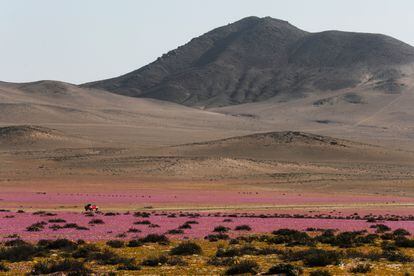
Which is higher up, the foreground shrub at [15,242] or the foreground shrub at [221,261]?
the foreground shrub at [221,261]

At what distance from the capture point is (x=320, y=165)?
101 metres

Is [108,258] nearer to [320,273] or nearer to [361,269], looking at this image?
[320,273]

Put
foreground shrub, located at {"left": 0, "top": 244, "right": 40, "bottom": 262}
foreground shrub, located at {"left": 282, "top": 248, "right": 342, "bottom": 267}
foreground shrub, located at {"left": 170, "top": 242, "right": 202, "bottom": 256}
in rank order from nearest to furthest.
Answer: foreground shrub, located at {"left": 282, "top": 248, "right": 342, "bottom": 267}, foreground shrub, located at {"left": 0, "top": 244, "right": 40, "bottom": 262}, foreground shrub, located at {"left": 170, "top": 242, "right": 202, "bottom": 256}

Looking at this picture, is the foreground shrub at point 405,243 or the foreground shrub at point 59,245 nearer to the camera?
the foreground shrub at point 59,245

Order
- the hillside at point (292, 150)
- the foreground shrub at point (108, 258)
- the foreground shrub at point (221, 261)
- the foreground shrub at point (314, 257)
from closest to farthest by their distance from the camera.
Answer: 1. the foreground shrub at point (314, 257)
2. the foreground shrub at point (221, 261)
3. the foreground shrub at point (108, 258)
4. the hillside at point (292, 150)

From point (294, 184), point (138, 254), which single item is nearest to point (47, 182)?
point (294, 184)

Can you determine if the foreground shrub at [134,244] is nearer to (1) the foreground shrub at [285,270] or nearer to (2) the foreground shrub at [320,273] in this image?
(1) the foreground shrub at [285,270]

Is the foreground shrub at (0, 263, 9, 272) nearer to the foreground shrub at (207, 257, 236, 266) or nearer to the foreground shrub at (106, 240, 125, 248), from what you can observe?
the foreground shrub at (207, 257, 236, 266)

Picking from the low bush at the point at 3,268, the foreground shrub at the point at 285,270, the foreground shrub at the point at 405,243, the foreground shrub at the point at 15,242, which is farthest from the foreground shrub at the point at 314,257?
the foreground shrub at the point at 15,242

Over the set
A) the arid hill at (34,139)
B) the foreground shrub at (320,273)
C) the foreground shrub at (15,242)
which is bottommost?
the arid hill at (34,139)

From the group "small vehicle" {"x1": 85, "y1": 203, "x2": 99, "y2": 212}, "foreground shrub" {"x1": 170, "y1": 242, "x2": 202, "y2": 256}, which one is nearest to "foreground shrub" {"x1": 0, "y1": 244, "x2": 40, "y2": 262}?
"foreground shrub" {"x1": 170, "y1": 242, "x2": 202, "y2": 256}

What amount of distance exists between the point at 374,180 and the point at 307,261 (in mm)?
67339

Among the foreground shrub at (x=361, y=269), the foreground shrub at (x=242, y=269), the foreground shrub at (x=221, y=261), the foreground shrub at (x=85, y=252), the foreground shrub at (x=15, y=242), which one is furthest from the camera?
the foreground shrub at (x=15, y=242)

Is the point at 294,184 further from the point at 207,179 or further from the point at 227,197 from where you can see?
the point at 227,197
